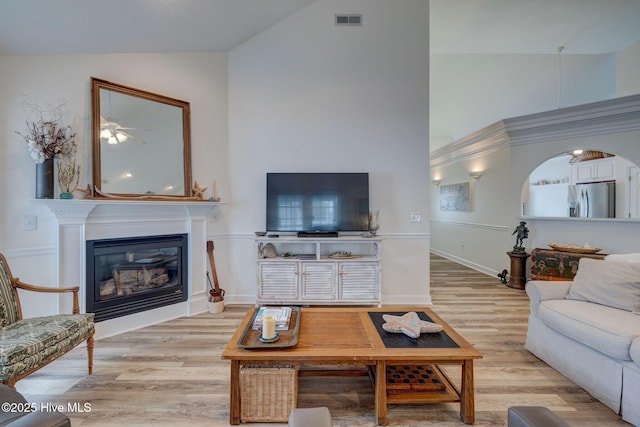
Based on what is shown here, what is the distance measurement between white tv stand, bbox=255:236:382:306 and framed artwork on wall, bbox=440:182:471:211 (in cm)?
380

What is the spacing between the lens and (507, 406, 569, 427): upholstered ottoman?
2.70 ft

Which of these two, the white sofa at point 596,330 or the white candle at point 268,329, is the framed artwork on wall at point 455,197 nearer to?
the white sofa at point 596,330

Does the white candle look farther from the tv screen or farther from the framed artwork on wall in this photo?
the framed artwork on wall

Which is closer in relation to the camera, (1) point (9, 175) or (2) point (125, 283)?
(1) point (9, 175)

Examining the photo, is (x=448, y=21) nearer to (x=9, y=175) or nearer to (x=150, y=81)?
(x=150, y=81)

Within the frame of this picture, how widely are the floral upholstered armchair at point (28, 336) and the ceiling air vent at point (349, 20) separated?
4.24m

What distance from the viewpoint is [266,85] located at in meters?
3.92

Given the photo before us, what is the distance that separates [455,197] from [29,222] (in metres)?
7.29

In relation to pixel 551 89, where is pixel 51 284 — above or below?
below

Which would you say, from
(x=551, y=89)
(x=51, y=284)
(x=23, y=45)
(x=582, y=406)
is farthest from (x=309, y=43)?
(x=551, y=89)

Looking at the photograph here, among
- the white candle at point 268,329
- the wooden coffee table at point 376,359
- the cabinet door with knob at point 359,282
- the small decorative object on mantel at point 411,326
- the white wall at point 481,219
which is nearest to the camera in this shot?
the wooden coffee table at point 376,359

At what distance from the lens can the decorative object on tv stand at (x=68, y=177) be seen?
2720 millimetres

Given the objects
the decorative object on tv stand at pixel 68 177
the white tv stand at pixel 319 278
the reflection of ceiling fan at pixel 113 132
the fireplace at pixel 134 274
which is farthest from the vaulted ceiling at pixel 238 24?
the white tv stand at pixel 319 278

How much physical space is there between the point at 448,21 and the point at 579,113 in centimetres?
237
